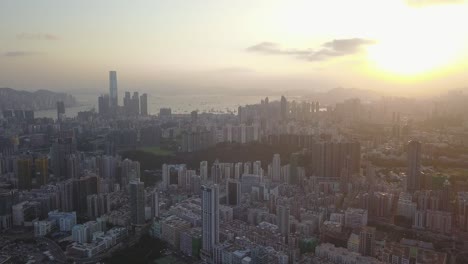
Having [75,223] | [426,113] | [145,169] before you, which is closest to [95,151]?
[145,169]

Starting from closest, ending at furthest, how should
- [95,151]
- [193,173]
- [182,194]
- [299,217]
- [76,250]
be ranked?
[76,250], [299,217], [182,194], [193,173], [95,151]

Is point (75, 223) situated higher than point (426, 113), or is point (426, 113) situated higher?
point (426, 113)

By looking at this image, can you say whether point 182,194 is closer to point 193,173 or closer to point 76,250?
point 193,173

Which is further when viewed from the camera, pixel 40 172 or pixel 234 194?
pixel 40 172

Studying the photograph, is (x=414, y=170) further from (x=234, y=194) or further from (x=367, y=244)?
(x=234, y=194)

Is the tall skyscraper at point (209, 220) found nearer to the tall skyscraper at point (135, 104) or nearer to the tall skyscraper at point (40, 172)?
the tall skyscraper at point (40, 172)

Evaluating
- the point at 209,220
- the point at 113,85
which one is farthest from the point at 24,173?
the point at 113,85

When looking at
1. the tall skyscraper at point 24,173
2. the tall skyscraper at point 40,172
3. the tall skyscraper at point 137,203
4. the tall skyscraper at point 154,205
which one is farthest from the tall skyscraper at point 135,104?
the tall skyscraper at point 137,203
